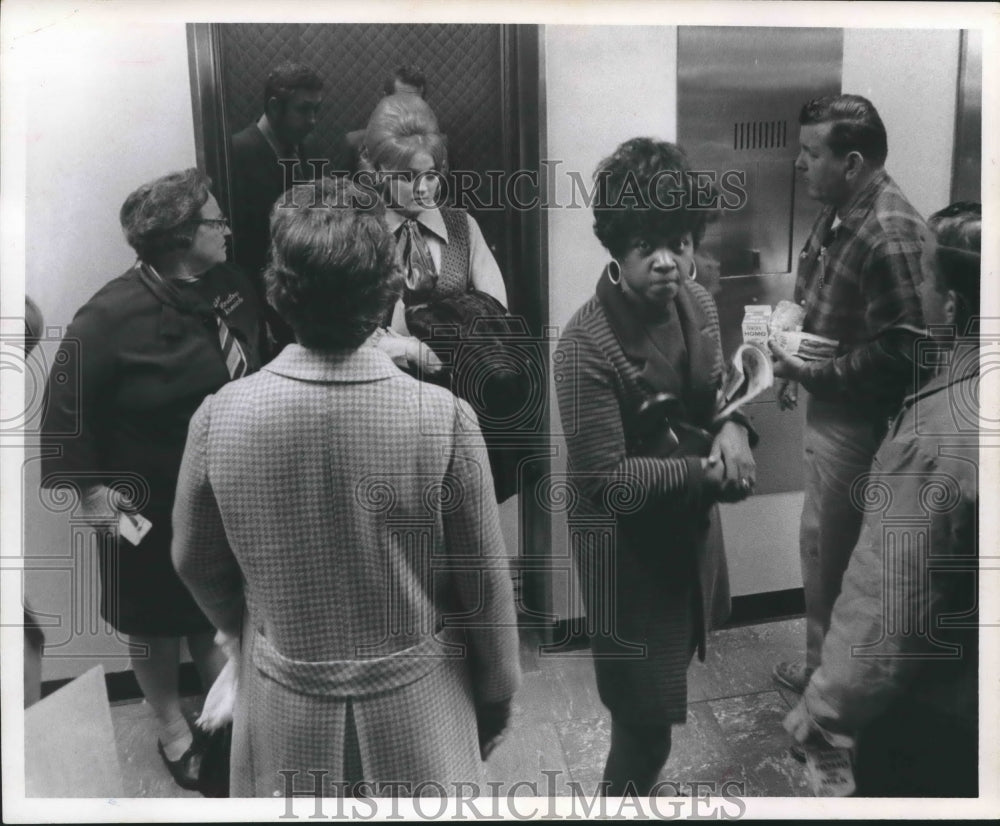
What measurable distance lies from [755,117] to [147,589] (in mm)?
1807

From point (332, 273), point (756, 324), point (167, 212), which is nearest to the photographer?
point (332, 273)

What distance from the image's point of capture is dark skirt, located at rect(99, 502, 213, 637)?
7.18ft

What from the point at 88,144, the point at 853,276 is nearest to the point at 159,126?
the point at 88,144

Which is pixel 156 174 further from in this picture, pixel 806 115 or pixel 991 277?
pixel 991 277

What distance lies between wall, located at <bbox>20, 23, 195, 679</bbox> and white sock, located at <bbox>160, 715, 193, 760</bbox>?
1.21 ft

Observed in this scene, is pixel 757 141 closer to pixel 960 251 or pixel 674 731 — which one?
pixel 960 251

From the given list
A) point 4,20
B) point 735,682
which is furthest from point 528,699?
point 4,20

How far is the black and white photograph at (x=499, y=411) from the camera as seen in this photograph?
2.10 metres

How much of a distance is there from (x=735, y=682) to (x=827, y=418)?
68 cm

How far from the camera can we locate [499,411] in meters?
2.18

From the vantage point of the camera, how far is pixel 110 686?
88.8 inches

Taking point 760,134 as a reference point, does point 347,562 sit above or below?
below

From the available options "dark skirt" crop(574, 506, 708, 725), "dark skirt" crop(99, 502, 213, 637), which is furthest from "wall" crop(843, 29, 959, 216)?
"dark skirt" crop(99, 502, 213, 637)

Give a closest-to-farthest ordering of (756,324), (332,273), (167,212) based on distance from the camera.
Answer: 1. (332,273)
2. (167,212)
3. (756,324)
